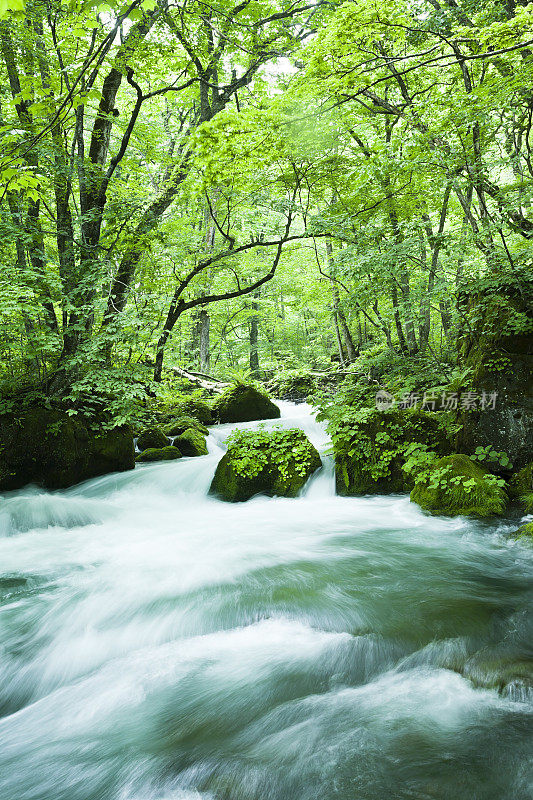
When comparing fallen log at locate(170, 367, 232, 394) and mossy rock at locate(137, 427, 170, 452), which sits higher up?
fallen log at locate(170, 367, 232, 394)

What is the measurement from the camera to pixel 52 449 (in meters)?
7.64

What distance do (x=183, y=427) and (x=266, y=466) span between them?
4.21 meters

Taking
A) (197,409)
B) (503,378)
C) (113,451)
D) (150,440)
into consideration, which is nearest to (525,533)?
(503,378)

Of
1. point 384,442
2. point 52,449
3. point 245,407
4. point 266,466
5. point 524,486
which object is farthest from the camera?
point 245,407

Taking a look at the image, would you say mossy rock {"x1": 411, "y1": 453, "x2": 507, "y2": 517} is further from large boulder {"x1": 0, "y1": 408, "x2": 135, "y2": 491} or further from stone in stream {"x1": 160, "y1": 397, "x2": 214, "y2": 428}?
stone in stream {"x1": 160, "y1": 397, "x2": 214, "y2": 428}

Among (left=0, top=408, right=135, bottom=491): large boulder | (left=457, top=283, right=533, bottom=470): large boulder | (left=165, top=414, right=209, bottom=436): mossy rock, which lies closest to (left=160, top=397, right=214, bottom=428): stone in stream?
(left=165, top=414, right=209, bottom=436): mossy rock

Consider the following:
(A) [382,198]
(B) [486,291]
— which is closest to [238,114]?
(A) [382,198]

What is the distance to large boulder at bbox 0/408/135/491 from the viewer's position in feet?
24.2

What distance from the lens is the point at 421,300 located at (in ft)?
22.6

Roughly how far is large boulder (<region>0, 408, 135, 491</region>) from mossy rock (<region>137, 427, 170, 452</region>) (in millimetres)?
1538

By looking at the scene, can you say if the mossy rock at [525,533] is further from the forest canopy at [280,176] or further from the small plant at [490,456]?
the forest canopy at [280,176]

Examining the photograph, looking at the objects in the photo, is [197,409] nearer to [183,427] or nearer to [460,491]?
[183,427]

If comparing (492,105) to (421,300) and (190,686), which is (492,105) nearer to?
(421,300)

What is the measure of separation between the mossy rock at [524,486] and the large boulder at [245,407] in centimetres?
753
